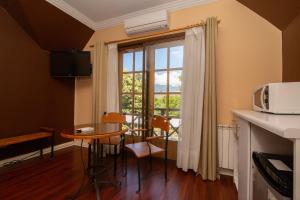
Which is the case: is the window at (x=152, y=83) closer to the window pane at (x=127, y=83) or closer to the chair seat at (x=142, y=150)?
the window pane at (x=127, y=83)

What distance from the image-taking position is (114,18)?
322cm

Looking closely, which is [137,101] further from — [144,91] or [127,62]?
[127,62]

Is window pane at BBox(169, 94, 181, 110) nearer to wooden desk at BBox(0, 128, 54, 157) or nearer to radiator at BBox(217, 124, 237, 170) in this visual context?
radiator at BBox(217, 124, 237, 170)

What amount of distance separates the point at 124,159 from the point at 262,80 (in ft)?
7.96

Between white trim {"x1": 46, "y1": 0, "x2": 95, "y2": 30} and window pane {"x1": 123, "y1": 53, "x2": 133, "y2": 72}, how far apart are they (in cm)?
98

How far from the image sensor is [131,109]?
3.22m

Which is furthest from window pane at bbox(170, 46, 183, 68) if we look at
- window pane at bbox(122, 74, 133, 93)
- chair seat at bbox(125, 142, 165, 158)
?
chair seat at bbox(125, 142, 165, 158)

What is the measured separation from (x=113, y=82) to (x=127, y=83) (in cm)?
29

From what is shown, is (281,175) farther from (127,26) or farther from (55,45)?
(55,45)

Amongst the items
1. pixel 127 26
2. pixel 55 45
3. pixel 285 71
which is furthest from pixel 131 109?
pixel 285 71

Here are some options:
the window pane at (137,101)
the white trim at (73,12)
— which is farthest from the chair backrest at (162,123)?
the white trim at (73,12)

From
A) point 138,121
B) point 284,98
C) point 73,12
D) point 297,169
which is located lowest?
point 138,121

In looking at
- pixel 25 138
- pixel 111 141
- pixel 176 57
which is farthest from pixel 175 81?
pixel 25 138

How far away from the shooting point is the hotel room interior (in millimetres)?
1851
